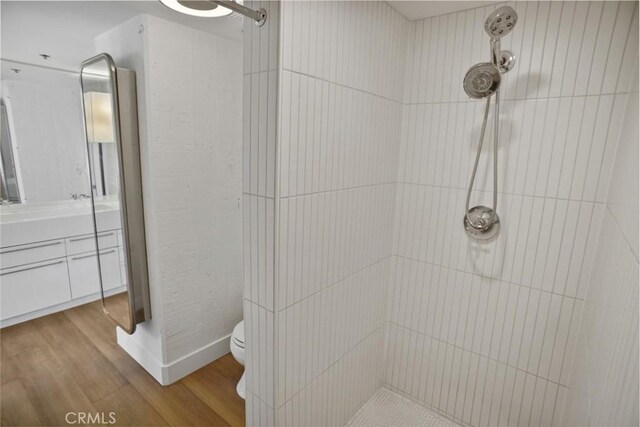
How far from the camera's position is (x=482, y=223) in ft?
4.63

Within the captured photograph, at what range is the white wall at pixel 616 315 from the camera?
1.80 feet

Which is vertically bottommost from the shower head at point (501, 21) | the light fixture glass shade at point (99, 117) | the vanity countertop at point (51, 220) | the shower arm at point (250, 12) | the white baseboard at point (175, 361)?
the white baseboard at point (175, 361)

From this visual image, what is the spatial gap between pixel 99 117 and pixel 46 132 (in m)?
1.54

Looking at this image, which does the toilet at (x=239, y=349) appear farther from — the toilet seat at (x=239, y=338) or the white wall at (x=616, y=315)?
the white wall at (x=616, y=315)

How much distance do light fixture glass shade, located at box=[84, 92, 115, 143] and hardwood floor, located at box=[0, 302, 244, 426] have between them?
4.81ft

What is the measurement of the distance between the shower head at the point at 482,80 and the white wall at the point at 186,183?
143cm

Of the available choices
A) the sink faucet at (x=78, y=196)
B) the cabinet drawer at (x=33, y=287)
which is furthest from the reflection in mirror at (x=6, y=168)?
the cabinet drawer at (x=33, y=287)

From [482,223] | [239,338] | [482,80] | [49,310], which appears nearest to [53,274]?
[49,310]

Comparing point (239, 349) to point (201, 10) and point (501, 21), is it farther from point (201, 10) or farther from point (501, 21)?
point (501, 21)

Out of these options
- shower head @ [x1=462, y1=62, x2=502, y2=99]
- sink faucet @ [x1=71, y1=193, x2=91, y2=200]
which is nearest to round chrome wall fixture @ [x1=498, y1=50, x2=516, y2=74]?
shower head @ [x1=462, y1=62, x2=502, y2=99]

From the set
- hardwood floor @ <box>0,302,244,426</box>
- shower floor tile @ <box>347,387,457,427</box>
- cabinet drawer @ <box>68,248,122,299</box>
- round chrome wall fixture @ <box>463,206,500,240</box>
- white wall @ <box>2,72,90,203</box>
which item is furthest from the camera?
cabinet drawer @ <box>68,248,122,299</box>

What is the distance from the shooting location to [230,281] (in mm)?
2295

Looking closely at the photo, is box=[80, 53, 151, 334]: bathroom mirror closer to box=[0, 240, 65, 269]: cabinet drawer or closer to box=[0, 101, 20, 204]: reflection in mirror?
box=[0, 240, 65, 269]: cabinet drawer

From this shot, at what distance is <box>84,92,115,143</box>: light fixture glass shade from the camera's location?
1.78m
